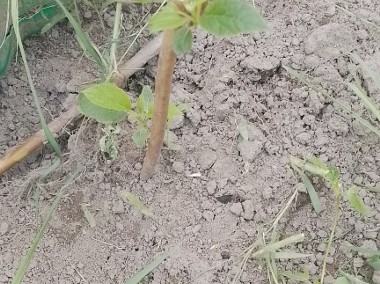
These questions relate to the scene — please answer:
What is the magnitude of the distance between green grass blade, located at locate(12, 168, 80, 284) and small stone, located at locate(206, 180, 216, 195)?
11.5 inches

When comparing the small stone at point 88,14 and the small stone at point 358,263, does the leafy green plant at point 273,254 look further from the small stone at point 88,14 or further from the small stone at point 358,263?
the small stone at point 88,14

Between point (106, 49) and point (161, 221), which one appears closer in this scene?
point (161, 221)

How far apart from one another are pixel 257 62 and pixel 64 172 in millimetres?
515

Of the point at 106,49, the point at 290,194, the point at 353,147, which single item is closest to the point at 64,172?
the point at 106,49

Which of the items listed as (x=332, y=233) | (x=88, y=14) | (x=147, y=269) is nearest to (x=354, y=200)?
(x=332, y=233)

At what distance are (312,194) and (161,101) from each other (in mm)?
442

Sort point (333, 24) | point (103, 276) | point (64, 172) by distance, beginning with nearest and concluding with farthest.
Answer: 1. point (103, 276)
2. point (64, 172)
3. point (333, 24)

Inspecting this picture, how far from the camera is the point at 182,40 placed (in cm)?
89

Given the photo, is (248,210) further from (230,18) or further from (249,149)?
(230,18)

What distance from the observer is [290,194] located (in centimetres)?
135

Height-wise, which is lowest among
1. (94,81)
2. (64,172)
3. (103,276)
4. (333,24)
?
(103,276)

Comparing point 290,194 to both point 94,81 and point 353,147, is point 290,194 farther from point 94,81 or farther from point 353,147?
point 94,81

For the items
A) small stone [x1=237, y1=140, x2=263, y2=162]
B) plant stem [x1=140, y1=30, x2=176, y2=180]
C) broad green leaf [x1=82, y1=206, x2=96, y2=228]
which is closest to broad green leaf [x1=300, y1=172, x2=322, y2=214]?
small stone [x1=237, y1=140, x2=263, y2=162]

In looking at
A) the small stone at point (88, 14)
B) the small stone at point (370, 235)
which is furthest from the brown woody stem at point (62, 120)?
the small stone at point (370, 235)
